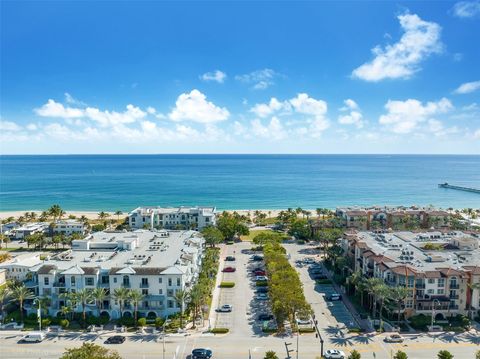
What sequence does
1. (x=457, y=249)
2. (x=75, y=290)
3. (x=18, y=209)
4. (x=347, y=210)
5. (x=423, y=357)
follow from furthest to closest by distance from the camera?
(x=18, y=209)
(x=347, y=210)
(x=457, y=249)
(x=75, y=290)
(x=423, y=357)

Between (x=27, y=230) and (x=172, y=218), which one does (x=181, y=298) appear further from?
(x=27, y=230)

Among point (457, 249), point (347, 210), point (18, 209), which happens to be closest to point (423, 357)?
point (457, 249)

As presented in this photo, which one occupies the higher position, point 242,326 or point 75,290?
point 75,290

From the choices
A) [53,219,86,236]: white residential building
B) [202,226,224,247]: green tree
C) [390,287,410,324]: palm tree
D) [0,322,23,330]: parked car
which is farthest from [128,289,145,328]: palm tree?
[53,219,86,236]: white residential building

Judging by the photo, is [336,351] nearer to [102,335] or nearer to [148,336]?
[148,336]

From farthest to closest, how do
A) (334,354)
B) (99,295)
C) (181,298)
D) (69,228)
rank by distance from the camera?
(69,228) → (181,298) → (99,295) → (334,354)

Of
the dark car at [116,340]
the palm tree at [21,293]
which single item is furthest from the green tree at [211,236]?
the dark car at [116,340]

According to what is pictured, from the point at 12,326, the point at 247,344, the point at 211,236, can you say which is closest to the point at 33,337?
the point at 12,326
